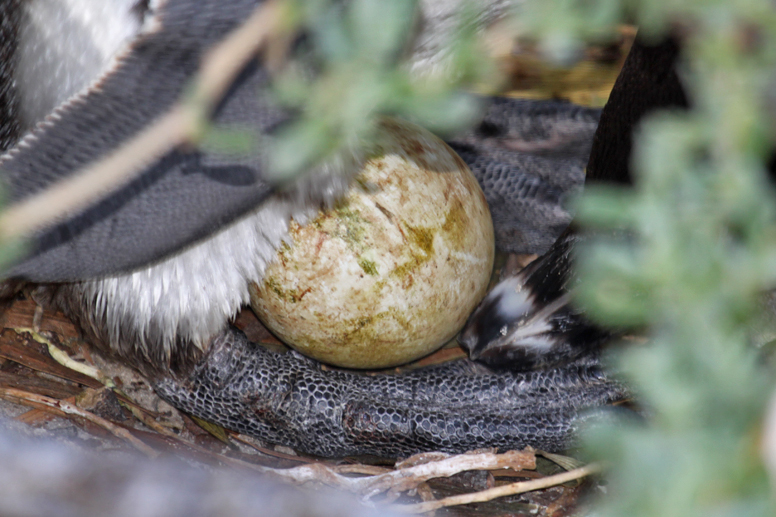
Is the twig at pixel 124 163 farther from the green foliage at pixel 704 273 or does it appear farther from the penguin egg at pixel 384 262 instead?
the penguin egg at pixel 384 262

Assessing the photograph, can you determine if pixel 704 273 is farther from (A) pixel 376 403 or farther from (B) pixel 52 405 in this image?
(B) pixel 52 405

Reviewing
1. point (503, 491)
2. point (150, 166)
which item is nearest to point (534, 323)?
point (503, 491)

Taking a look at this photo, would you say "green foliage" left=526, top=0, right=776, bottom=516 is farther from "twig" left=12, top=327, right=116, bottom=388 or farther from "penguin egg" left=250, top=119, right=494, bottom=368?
"twig" left=12, top=327, right=116, bottom=388

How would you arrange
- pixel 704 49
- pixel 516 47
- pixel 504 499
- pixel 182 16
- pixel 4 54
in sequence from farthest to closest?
pixel 516 47
pixel 504 499
pixel 4 54
pixel 182 16
pixel 704 49

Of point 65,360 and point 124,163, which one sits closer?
point 124,163

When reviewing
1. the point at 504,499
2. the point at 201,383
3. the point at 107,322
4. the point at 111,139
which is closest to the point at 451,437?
the point at 504,499

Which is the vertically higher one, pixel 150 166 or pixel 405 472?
pixel 150 166

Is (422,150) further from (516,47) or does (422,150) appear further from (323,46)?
(323,46)
